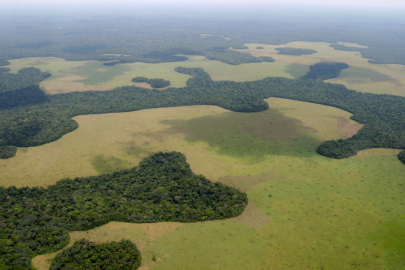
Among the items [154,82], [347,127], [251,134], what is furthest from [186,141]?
[154,82]

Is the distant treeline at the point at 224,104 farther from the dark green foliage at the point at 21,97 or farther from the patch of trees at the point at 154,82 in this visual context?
Result: the patch of trees at the point at 154,82

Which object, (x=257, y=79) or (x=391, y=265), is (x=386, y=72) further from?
(x=391, y=265)

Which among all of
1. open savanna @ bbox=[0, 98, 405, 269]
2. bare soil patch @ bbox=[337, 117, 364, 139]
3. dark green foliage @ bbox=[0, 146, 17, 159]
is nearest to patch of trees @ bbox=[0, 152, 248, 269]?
open savanna @ bbox=[0, 98, 405, 269]

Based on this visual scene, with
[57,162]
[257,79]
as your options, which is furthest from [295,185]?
[257,79]

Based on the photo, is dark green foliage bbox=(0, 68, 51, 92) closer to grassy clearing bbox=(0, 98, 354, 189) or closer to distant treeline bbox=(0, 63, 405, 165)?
distant treeline bbox=(0, 63, 405, 165)

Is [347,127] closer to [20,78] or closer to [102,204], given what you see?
[102,204]
